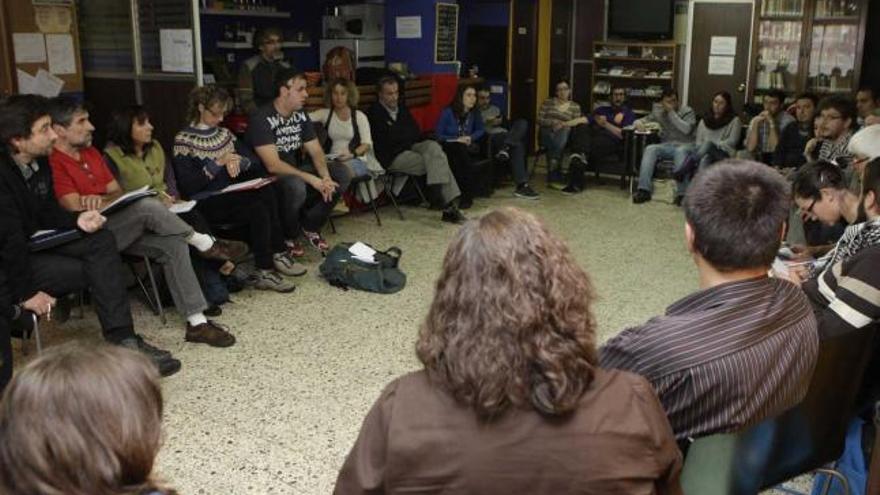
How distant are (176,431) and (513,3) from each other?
7.06 m

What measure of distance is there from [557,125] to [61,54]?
443 centimetres

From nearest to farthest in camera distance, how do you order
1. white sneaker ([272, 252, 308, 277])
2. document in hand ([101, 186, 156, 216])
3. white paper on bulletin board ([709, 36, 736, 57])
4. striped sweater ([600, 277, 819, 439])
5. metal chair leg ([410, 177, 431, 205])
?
striped sweater ([600, 277, 819, 439]) → document in hand ([101, 186, 156, 216]) → white sneaker ([272, 252, 308, 277]) → metal chair leg ([410, 177, 431, 205]) → white paper on bulletin board ([709, 36, 736, 57])

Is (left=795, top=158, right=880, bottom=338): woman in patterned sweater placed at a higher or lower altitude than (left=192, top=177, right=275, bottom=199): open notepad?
higher

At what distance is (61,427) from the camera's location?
1074mm

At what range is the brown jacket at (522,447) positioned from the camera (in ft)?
4.03

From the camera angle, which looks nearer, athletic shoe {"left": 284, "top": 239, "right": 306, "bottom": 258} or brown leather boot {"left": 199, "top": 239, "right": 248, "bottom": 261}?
brown leather boot {"left": 199, "top": 239, "right": 248, "bottom": 261}

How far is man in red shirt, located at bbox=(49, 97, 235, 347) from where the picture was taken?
3951mm

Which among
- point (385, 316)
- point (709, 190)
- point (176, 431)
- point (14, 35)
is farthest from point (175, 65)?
point (709, 190)

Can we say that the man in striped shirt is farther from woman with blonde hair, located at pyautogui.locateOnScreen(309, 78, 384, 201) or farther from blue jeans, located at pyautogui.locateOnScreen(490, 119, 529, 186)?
blue jeans, located at pyautogui.locateOnScreen(490, 119, 529, 186)

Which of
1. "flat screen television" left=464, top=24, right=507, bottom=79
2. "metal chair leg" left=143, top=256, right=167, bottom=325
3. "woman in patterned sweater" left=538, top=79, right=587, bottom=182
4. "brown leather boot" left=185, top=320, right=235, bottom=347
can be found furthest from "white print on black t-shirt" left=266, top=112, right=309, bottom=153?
"flat screen television" left=464, top=24, right=507, bottom=79

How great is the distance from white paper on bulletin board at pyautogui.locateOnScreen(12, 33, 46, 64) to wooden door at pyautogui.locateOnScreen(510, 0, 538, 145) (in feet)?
16.8

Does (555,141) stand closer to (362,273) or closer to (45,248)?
(362,273)

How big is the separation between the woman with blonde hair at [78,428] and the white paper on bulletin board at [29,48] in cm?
497

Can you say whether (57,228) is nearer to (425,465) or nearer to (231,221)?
(231,221)
